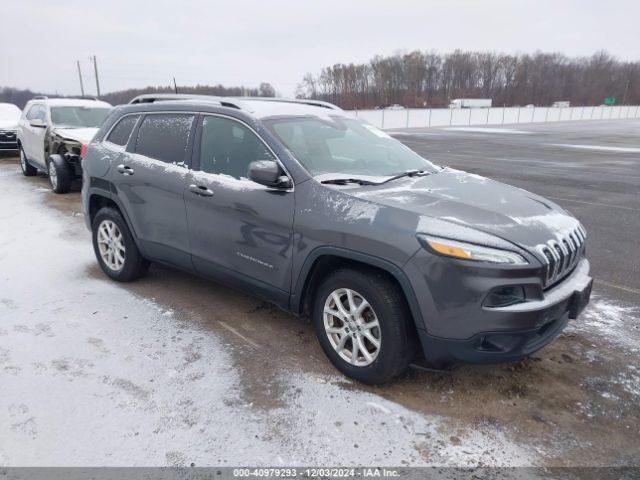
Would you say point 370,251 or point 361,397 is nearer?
point 370,251

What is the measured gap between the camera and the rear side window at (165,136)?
4066 mm

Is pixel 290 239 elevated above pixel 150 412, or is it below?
above

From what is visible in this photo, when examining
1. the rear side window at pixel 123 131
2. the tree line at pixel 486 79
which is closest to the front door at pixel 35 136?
the rear side window at pixel 123 131

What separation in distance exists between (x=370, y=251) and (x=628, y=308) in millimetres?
2915

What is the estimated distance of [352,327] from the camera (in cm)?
309

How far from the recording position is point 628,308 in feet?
14.2

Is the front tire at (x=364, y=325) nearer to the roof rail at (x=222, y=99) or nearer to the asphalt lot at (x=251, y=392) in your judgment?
the asphalt lot at (x=251, y=392)

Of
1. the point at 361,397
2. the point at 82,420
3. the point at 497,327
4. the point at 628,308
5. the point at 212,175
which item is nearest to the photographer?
the point at 497,327

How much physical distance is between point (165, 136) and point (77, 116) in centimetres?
734

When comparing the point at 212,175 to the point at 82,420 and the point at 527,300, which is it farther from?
the point at 527,300

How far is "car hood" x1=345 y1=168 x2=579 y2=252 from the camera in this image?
275 cm

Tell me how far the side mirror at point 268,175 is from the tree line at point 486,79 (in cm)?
8804

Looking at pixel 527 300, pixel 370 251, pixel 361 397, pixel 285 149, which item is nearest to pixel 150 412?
pixel 361 397

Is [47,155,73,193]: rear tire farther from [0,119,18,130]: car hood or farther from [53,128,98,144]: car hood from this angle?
[0,119,18,130]: car hood
